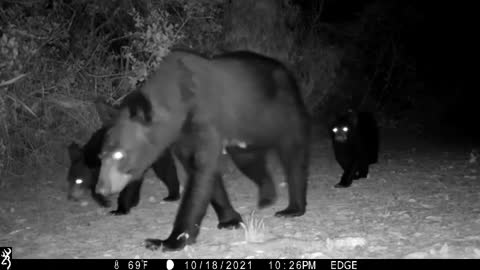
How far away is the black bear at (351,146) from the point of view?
8088 millimetres

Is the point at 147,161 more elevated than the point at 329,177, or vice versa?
the point at 147,161

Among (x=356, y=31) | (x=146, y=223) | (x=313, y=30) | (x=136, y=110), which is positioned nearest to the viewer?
(x=136, y=110)

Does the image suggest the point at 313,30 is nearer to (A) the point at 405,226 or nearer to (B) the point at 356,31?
(B) the point at 356,31

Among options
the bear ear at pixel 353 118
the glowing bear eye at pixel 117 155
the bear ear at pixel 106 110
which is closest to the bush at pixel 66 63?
the bear ear at pixel 353 118

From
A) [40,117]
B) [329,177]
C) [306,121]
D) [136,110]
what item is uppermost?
[136,110]

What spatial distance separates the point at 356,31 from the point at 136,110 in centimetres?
1581

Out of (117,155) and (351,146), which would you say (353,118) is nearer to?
(351,146)

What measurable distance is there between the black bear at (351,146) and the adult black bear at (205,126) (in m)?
2.35

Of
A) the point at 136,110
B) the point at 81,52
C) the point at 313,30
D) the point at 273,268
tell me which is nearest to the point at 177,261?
the point at 273,268

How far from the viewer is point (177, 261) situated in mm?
4203

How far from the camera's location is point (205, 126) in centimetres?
458

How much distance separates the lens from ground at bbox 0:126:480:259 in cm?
447

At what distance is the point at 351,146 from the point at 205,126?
14.5 ft

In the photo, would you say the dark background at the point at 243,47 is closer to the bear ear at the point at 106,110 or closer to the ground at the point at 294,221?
the ground at the point at 294,221
